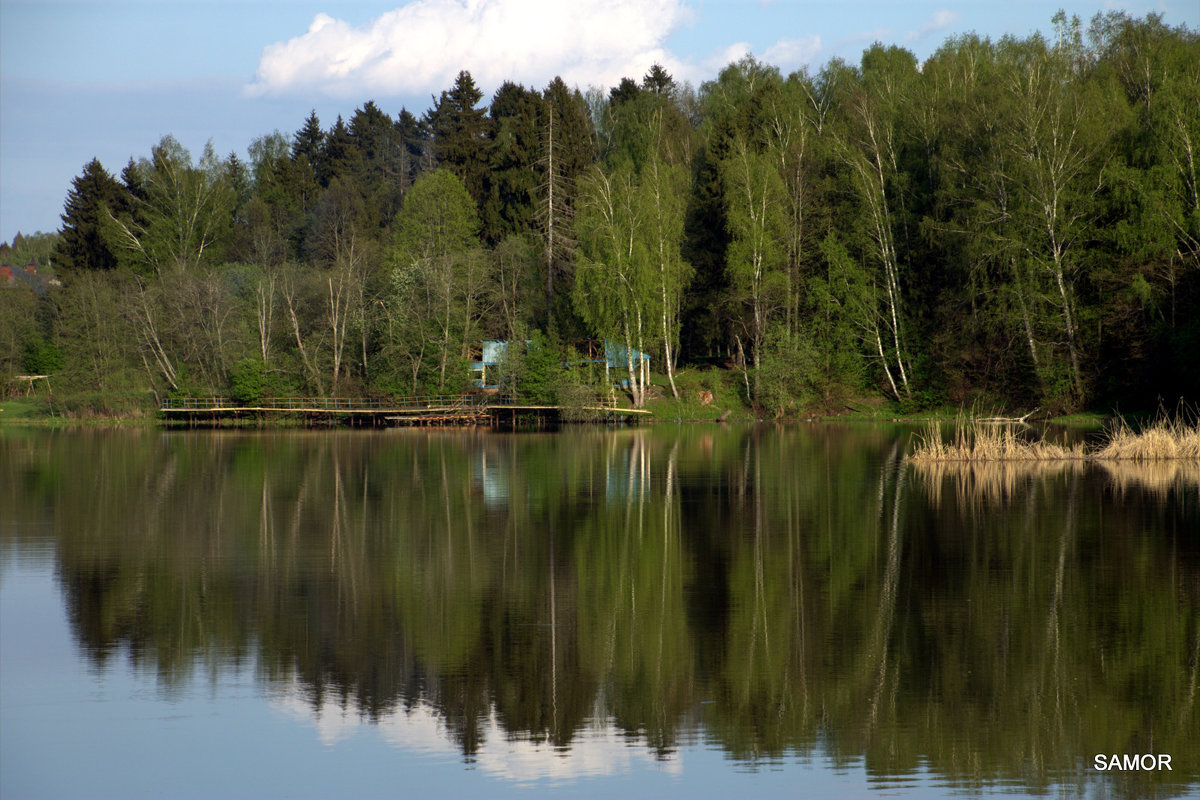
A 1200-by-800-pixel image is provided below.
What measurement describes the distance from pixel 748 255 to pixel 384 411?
19125 millimetres

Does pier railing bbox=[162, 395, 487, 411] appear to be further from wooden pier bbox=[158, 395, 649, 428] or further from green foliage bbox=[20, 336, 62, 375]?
green foliage bbox=[20, 336, 62, 375]

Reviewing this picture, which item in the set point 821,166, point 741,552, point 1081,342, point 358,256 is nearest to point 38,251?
point 358,256

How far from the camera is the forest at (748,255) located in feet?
142

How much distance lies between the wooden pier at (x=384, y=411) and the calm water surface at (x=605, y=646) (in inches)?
1130

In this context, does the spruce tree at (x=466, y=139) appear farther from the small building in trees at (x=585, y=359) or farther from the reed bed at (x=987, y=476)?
the reed bed at (x=987, y=476)

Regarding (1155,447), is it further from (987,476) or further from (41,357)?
(41,357)

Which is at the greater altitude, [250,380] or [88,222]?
[88,222]

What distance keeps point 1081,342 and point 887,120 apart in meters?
14.1

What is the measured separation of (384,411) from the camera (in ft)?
169

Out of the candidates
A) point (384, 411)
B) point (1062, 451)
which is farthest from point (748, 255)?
point (1062, 451)

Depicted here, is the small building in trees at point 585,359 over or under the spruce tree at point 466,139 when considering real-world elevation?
under

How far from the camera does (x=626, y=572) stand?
1494 centimetres

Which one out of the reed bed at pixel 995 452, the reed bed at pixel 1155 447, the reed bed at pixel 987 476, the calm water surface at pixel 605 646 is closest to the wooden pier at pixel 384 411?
the reed bed at pixel 995 452

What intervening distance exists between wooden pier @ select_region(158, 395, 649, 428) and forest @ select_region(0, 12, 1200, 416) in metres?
0.99
